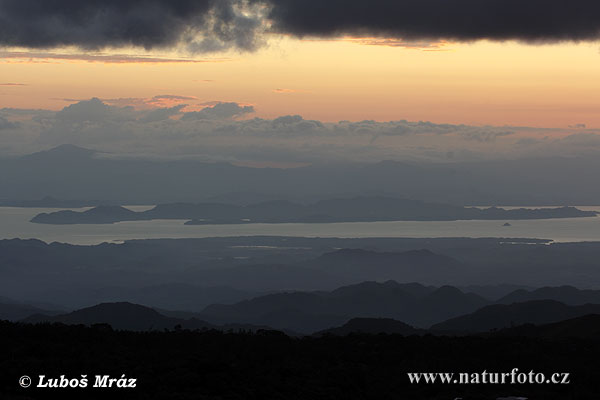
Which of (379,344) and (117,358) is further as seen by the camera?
(379,344)

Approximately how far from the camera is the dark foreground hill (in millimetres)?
29375

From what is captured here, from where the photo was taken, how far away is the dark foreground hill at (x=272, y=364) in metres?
29.4

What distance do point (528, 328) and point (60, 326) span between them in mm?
42248

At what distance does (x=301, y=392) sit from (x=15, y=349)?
1276 centimetres

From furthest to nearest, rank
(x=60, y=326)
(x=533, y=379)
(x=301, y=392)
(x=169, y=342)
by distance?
1. (x=60, y=326)
2. (x=169, y=342)
3. (x=533, y=379)
4. (x=301, y=392)

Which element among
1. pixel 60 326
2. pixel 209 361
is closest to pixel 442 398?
pixel 209 361

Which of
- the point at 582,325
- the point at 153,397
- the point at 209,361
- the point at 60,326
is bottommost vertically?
the point at 153,397

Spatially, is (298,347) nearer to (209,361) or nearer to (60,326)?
(209,361)

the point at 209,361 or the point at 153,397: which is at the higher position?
the point at 209,361

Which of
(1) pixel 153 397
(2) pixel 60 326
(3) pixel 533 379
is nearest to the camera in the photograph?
(1) pixel 153 397

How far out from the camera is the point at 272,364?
33.7m

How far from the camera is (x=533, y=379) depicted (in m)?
33.8

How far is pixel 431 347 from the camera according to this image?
134 ft

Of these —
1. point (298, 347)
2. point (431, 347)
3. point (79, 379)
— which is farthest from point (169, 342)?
point (431, 347)
